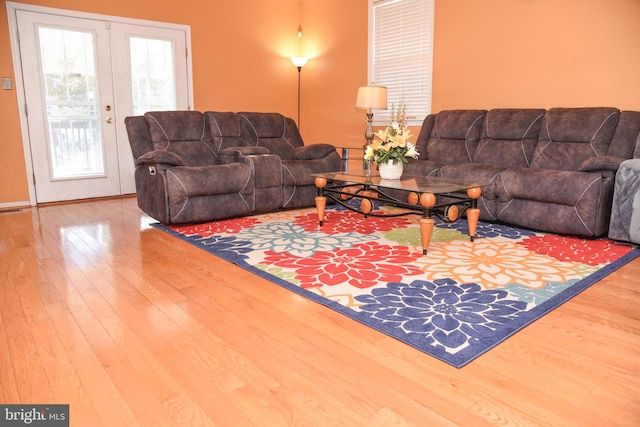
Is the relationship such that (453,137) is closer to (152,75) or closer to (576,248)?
(576,248)

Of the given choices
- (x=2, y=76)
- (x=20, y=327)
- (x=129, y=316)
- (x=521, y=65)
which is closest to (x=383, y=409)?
(x=129, y=316)

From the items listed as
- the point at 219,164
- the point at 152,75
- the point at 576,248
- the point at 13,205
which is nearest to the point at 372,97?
the point at 219,164

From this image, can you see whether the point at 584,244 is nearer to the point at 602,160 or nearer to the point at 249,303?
the point at 602,160

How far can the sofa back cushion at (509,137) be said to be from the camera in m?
4.30

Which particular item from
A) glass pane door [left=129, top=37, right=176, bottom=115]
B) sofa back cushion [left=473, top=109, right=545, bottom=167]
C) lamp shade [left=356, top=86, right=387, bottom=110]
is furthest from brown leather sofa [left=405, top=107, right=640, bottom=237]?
glass pane door [left=129, top=37, right=176, bottom=115]

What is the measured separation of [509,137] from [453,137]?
1.93ft

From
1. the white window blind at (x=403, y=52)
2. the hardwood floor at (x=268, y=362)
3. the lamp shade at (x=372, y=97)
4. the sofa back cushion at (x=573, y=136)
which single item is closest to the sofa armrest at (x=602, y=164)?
the sofa back cushion at (x=573, y=136)

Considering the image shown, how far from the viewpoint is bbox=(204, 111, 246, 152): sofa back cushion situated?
4.81 meters

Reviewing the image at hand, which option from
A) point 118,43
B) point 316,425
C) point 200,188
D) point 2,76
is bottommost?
point 316,425

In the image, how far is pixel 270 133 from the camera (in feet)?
17.0

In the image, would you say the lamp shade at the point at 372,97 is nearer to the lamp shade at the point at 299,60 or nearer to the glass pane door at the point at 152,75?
the lamp shade at the point at 299,60

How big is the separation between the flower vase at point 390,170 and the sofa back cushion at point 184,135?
187 cm

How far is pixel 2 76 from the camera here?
188 inches

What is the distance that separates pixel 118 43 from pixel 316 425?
5.36 m
